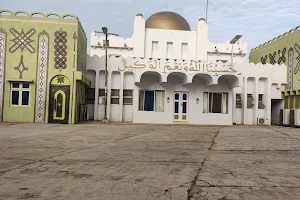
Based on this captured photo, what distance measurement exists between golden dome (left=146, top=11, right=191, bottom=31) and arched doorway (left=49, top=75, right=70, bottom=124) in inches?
671

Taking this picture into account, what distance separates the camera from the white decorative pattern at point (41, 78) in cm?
1758

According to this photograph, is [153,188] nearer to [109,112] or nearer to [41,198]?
[41,198]

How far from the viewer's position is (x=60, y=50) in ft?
58.6

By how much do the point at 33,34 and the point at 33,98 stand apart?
4.23 m

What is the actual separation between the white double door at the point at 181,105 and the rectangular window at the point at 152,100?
1.06m

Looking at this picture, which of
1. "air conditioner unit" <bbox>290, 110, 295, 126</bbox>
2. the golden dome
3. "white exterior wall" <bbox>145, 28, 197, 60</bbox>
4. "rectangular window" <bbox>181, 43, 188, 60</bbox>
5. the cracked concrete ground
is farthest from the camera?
the golden dome

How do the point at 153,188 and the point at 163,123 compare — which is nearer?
the point at 153,188

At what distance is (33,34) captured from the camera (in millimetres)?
17781

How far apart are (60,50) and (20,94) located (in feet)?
12.8

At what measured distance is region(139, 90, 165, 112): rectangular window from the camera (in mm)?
20719

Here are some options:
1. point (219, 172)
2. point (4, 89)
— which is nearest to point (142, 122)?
point (4, 89)

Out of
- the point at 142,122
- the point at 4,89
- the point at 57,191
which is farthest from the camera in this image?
the point at 142,122

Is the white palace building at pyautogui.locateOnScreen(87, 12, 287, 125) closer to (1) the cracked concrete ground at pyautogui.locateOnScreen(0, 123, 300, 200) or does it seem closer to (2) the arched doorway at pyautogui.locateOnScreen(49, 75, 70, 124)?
(2) the arched doorway at pyautogui.locateOnScreen(49, 75, 70, 124)

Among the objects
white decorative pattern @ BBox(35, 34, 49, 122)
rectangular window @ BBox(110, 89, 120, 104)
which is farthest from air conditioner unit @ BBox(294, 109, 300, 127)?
white decorative pattern @ BBox(35, 34, 49, 122)
